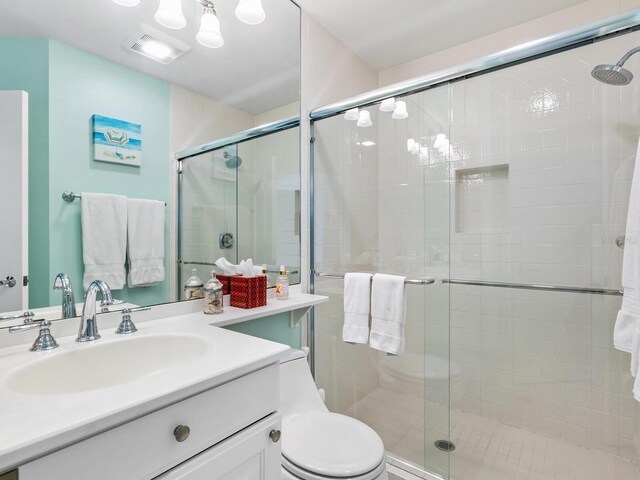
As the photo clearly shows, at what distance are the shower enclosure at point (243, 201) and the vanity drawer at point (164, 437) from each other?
0.63m

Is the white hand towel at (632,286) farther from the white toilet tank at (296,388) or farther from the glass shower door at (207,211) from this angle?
the glass shower door at (207,211)

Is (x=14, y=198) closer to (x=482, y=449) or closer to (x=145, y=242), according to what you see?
→ (x=145, y=242)

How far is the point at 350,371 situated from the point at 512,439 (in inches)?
37.4

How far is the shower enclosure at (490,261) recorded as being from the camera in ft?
5.42

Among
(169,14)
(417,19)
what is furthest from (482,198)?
(169,14)

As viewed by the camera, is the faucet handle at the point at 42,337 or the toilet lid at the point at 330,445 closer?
the faucet handle at the point at 42,337

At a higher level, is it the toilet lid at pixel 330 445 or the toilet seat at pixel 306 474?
the toilet lid at pixel 330 445

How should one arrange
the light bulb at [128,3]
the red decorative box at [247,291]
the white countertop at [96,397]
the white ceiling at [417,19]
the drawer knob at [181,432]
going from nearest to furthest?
the white countertop at [96,397] < the drawer knob at [181,432] < the light bulb at [128,3] < the red decorative box at [247,291] < the white ceiling at [417,19]

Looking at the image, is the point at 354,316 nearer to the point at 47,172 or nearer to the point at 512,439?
the point at 512,439

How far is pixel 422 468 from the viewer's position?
170 centimetres

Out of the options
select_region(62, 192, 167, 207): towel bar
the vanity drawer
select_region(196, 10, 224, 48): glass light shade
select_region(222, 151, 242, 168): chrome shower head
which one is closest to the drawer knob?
the vanity drawer

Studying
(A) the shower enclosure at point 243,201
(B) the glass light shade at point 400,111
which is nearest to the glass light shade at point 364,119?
(B) the glass light shade at point 400,111

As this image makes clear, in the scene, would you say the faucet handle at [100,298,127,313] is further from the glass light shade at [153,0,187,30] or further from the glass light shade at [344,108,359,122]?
the glass light shade at [344,108,359,122]

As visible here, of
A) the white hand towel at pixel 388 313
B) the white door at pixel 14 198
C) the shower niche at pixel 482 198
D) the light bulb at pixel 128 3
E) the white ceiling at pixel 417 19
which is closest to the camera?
the white door at pixel 14 198
